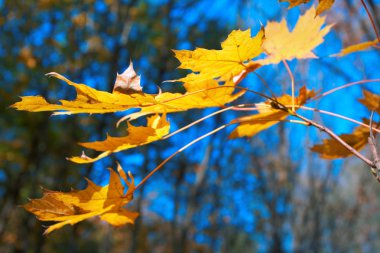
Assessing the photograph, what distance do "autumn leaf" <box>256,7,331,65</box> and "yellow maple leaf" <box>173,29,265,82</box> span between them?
0.51 ft

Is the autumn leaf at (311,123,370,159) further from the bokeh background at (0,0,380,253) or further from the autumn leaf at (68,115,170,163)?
the bokeh background at (0,0,380,253)

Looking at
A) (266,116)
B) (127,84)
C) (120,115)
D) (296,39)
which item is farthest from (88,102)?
(120,115)

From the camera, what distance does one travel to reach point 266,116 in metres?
0.73

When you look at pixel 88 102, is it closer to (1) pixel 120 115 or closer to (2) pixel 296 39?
(2) pixel 296 39

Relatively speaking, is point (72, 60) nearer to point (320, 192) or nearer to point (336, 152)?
point (320, 192)

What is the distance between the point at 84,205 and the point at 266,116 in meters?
0.37

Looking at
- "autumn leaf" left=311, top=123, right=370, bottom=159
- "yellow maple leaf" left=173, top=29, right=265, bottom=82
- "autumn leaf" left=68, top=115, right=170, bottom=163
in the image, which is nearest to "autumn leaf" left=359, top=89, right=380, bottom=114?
"autumn leaf" left=311, top=123, right=370, bottom=159

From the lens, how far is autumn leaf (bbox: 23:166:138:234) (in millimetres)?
579

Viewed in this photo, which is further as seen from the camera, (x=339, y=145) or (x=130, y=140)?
(x=339, y=145)

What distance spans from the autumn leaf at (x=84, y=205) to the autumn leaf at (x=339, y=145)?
15.5 inches

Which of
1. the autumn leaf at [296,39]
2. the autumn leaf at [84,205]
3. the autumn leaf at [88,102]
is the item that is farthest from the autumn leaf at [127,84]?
the autumn leaf at [296,39]

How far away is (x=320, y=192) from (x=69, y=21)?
12.8 ft

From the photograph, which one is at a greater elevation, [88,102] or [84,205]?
[88,102]

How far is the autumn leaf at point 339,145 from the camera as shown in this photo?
764 mm
